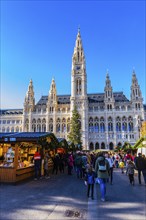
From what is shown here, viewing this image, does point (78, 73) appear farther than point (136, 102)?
Yes

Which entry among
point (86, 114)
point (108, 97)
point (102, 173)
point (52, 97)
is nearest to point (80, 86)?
point (108, 97)

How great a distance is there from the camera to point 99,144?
235ft

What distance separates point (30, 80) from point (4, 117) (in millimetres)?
21134

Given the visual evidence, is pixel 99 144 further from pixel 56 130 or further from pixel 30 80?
pixel 30 80

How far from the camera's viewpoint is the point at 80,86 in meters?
78.8

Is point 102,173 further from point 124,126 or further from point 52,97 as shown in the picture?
point 52,97

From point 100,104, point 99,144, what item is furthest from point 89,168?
point 100,104

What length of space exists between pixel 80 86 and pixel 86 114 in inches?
522

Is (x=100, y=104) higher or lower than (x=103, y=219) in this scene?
higher

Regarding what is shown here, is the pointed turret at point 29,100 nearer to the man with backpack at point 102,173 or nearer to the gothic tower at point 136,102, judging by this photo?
the gothic tower at point 136,102

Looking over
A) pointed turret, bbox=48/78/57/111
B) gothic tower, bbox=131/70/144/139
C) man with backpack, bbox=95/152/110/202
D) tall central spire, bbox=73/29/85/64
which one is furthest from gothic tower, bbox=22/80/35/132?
man with backpack, bbox=95/152/110/202

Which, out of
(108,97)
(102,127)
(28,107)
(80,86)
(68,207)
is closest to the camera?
(68,207)

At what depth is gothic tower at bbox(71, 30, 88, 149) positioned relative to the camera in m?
72.5

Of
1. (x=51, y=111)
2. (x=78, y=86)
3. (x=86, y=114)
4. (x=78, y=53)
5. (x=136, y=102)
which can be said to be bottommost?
(x=86, y=114)
